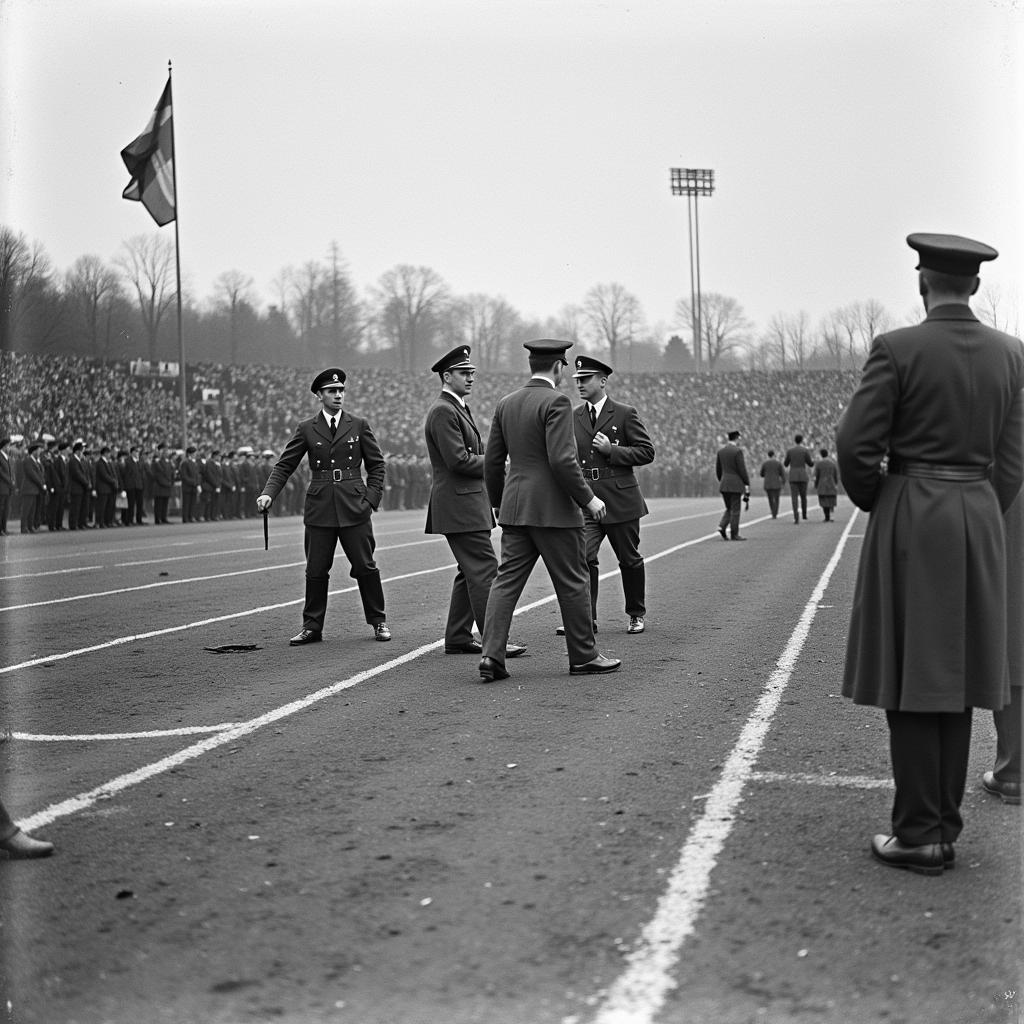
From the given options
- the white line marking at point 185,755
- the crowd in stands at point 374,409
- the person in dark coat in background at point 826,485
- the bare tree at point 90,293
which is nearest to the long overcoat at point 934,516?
the white line marking at point 185,755

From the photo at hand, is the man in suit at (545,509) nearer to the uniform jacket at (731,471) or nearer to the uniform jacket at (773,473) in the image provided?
the uniform jacket at (731,471)

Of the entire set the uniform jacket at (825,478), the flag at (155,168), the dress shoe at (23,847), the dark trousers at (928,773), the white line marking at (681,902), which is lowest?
the white line marking at (681,902)

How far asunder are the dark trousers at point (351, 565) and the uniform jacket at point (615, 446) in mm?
1840

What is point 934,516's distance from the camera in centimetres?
475

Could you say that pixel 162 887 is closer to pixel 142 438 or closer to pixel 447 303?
pixel 142 438

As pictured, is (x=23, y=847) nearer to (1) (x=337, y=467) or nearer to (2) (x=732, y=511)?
(1) (x=337, y=467)

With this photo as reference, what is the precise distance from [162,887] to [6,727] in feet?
10.6

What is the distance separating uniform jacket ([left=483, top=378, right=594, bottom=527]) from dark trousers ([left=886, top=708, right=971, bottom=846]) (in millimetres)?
4103

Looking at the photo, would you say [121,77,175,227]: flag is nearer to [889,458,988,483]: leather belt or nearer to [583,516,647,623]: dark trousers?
[583,516,647,623]: dark trousers

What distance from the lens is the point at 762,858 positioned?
184 inches

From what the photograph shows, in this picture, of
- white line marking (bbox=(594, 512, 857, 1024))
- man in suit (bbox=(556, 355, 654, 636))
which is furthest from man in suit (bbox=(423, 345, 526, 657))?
white line marking (bbox=(594, 512, 857, 1024))

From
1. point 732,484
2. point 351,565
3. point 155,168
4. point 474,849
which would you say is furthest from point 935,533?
point 155,168

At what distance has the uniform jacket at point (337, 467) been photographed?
35.2 feet

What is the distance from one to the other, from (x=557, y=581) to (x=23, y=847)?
14.8 feet
